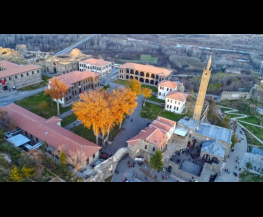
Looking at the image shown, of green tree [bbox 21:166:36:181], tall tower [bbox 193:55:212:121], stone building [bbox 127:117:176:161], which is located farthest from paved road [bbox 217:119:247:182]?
green tree [bbox 21:166:36:181]

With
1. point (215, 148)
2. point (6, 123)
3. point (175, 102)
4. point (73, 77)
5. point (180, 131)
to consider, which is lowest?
point (215, 148)

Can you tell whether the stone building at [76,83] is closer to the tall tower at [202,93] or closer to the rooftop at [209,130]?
the rooftop at [209,130]

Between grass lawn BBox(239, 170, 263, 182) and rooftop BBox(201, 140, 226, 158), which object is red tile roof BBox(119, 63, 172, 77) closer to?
rooftop BBox(201, 140, 226, 158)

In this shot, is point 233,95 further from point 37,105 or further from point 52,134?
point 37,105

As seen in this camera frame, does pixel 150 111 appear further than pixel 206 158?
Yes

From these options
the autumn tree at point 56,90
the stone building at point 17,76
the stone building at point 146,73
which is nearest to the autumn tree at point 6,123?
the autumn tree at point 56,90

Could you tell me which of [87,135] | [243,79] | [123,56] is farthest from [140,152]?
[123,56]

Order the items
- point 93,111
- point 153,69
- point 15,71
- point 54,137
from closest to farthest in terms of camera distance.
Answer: point 93,111, point 54,137, point 15,71, point 153,69

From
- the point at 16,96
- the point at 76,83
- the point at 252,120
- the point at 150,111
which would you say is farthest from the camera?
the point at 252,120

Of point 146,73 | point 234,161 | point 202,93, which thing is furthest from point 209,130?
point 146,73
